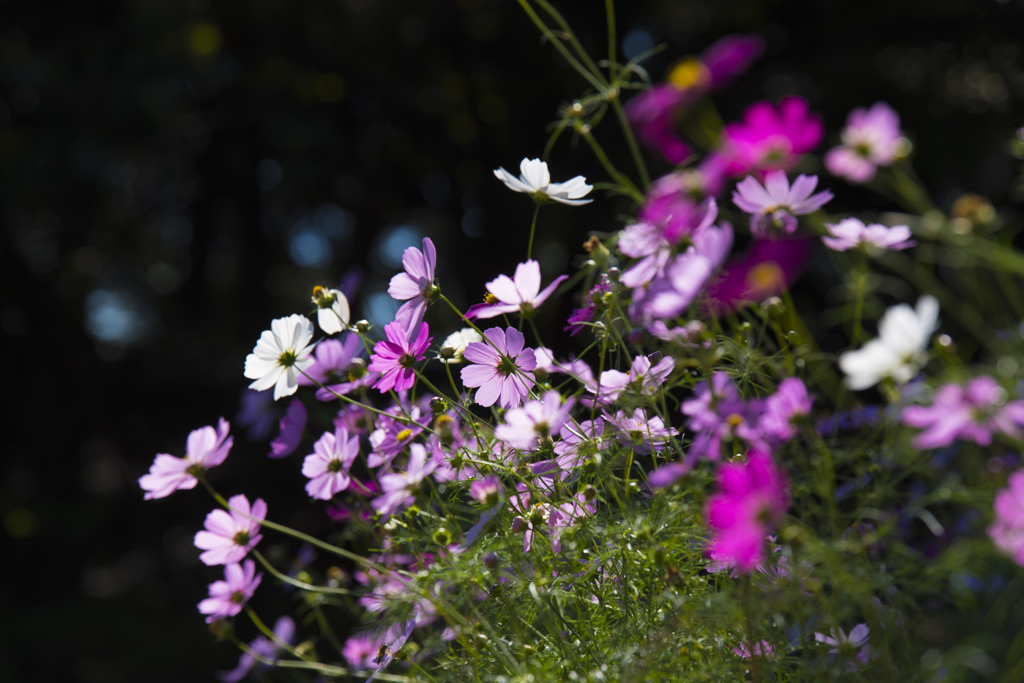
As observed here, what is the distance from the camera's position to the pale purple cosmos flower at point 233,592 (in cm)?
51

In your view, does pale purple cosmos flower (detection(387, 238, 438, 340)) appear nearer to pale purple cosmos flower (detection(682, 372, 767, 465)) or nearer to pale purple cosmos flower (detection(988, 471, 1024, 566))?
pale purple cosmos flower (detection(682, 372, 767, 465))

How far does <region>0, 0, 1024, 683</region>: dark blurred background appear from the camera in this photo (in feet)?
7.13

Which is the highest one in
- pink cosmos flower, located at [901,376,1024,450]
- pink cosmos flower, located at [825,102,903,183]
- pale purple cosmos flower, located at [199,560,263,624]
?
pink cosmos flower, located at [825,102,903,183]

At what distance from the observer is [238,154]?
9.59ft

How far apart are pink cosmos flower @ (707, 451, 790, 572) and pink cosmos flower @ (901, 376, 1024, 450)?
47 millimetres

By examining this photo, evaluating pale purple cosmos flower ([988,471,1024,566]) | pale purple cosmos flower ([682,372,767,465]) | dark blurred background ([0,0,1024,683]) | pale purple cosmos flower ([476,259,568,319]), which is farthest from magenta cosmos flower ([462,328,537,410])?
dark blurred background ([0,0,1024,683])

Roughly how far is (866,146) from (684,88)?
0.23ft

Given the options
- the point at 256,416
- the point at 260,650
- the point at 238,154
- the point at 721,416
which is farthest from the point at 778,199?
the point at 238,154

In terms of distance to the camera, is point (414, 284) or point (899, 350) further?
point (414, 284)

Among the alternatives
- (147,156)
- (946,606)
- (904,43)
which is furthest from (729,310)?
(147,156)

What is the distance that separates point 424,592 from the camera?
0.40 m

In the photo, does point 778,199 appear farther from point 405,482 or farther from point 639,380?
point 405,482

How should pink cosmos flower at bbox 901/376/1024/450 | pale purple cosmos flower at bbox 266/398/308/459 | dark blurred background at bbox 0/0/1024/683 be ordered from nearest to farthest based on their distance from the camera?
pink cosmos flower at bbox 901/376/1024/450 → pale purple cosmos flower at bbox 266/398/308/459 → dark blurred background at bbox 0/0/1024/683

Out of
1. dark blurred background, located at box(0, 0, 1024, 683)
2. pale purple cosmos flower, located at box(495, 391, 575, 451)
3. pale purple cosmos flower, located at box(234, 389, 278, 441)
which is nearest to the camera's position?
pale purple cosmos flower, located at box(495, 391, 575, 451)
